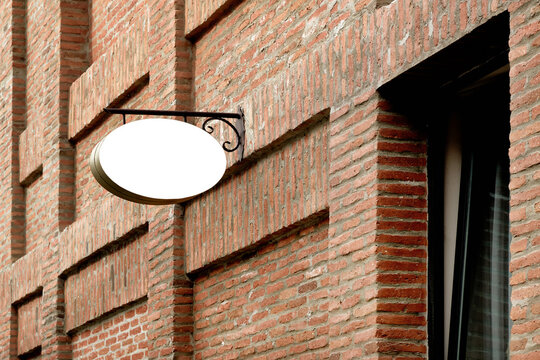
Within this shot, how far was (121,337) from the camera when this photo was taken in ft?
32.2

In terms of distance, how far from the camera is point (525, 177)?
15.9ft

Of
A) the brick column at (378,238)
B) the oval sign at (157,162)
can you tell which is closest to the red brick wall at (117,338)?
the oval sign at (157,162)

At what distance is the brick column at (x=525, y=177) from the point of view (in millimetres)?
4738

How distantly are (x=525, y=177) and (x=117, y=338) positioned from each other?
18.8ft

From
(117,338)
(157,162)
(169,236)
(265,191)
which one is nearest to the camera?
(157,162)

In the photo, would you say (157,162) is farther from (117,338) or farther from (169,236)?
(117,338)

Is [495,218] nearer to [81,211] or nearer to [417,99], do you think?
[417,99]

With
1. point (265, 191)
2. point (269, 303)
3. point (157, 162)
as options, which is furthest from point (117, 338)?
point (157, 162)

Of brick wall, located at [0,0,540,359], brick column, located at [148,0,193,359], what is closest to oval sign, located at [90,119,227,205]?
brick wall, located at [0,0,540,359]

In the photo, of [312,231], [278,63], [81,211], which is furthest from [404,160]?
[81,211]

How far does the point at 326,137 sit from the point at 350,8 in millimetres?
727

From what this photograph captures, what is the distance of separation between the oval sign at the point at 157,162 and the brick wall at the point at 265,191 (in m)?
0.40

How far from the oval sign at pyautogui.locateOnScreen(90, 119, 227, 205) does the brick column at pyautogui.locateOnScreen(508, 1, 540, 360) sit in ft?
8.10

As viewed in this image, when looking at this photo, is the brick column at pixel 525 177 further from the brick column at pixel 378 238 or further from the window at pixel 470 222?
the brick column at pixel 378 238
